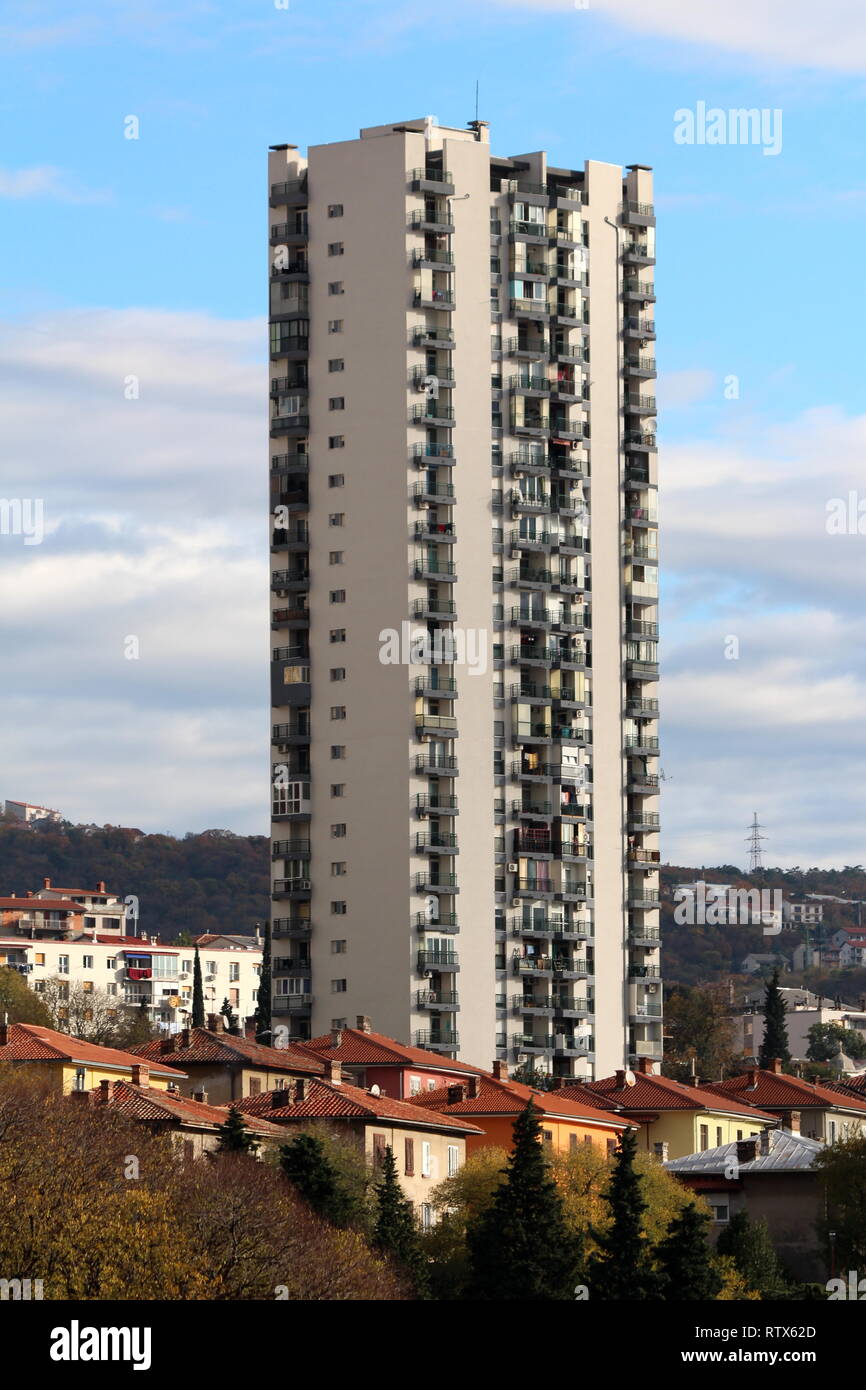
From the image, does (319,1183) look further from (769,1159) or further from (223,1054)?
(769,1159)

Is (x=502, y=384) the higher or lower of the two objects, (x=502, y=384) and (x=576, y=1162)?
the higher

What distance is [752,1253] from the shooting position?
3947 inches

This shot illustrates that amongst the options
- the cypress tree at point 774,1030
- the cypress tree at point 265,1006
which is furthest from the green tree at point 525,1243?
the cypress tree at point 774,1030

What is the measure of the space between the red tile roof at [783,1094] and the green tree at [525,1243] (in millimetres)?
55507

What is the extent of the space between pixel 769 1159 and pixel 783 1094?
1261 inches

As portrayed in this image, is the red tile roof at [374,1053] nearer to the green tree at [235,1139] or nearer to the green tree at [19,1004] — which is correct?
the green tree at [235,1139]

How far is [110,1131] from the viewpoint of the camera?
8675 cm

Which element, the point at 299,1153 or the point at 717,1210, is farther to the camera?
the point at 717,1210

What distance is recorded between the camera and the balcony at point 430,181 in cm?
15038

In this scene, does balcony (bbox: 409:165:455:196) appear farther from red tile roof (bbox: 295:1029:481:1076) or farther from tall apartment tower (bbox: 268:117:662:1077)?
red tile roof (bbox: 295:1029:481:1076)

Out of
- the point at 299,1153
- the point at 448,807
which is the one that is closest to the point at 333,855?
the point at 448,807
